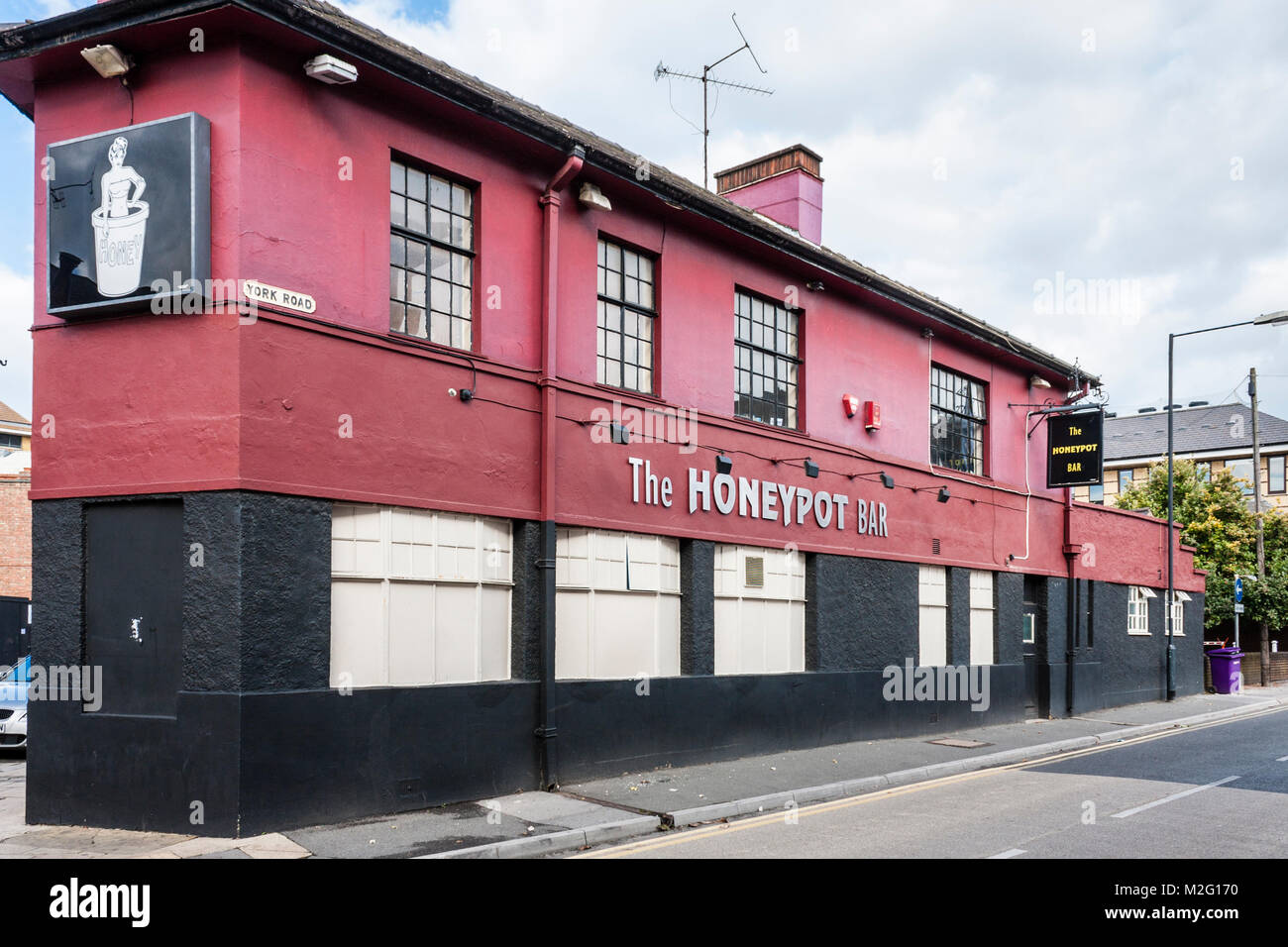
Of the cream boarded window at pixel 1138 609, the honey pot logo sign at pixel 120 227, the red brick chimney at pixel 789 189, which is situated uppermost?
the red brick chimney at pixel 789 189

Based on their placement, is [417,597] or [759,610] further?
[759,610]

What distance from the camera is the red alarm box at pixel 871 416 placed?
683 inches

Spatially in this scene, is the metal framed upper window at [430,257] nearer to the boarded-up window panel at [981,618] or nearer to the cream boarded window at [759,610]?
the cream boarded window at [759,610]

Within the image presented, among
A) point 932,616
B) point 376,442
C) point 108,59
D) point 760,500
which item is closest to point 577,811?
point 376,442

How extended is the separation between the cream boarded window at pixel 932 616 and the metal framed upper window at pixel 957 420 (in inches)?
81.1

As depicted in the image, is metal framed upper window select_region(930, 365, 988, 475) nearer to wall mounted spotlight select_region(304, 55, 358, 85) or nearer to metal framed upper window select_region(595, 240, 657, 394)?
metal framed upper window select_region(595, 240, 657, 394)

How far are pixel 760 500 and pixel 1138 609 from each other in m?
15.1

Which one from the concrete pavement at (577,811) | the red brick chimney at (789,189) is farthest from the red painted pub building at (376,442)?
the red brick chimney at (789,189)

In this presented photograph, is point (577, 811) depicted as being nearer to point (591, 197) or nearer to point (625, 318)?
point (625, 318)

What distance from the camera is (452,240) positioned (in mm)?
11305

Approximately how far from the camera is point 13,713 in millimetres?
14078

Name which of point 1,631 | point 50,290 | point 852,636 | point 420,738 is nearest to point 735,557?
point 852,636

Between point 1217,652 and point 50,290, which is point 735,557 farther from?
point 1217,652
